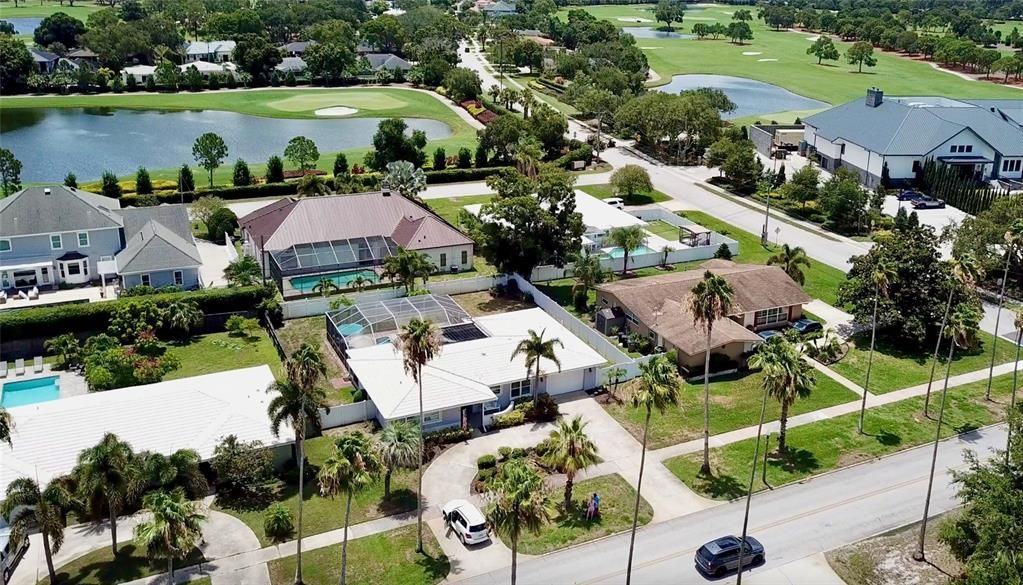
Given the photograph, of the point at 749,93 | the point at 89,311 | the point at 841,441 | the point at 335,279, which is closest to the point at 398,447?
the point at 841,441

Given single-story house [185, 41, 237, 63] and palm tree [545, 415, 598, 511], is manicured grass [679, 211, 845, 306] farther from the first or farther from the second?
single-story house [185, 41, 237, 63]

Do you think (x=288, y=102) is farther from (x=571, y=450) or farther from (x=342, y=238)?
(x=571, y=450)

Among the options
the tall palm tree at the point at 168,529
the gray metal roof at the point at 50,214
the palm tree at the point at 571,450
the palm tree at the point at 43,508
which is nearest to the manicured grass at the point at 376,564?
the tall palm tree at the point at 168,529

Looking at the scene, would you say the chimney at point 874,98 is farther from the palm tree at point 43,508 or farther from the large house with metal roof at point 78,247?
the palm tree at point 43,508

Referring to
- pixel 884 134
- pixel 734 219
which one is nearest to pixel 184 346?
pixel 734 219

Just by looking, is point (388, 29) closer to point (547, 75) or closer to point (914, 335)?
point (547, 75)

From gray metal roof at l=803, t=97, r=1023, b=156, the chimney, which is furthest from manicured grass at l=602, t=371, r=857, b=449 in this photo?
the chimney
